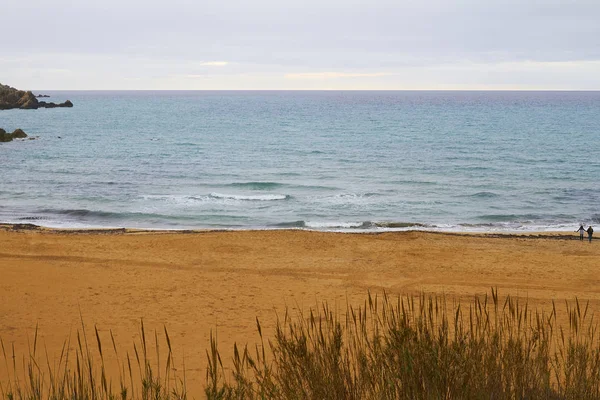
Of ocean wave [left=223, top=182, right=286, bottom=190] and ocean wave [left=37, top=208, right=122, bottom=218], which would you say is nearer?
ocean wave [left=37, top=208, right=122, bottom=218]

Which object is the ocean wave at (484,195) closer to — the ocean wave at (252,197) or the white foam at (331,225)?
the white foam at (331,225)

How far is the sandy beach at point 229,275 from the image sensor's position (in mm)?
13555

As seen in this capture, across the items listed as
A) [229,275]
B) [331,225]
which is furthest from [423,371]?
[331,225]

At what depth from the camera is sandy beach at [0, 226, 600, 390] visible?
1355cm

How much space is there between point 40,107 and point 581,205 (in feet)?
403

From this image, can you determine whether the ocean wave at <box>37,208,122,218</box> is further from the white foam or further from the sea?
the white foam

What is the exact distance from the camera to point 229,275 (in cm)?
1783

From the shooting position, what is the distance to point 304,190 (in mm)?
35438

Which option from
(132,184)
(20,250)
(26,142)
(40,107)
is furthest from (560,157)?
(40,107)

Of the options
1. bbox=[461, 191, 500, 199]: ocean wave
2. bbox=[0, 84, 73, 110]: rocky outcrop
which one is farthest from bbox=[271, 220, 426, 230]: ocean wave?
bbox=[0, 84, 73, 110]: rocky outcrop

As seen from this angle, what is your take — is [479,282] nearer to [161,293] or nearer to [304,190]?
[161,293]

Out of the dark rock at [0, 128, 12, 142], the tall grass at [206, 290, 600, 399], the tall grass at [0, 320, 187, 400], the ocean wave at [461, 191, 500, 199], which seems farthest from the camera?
the dark rock at [0, 128, 12, 142]

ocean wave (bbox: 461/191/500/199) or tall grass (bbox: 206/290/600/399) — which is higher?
tall grass (bbox: 206/290/600/399)

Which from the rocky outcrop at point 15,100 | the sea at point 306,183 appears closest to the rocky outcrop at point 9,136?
the sea at point 306,183
